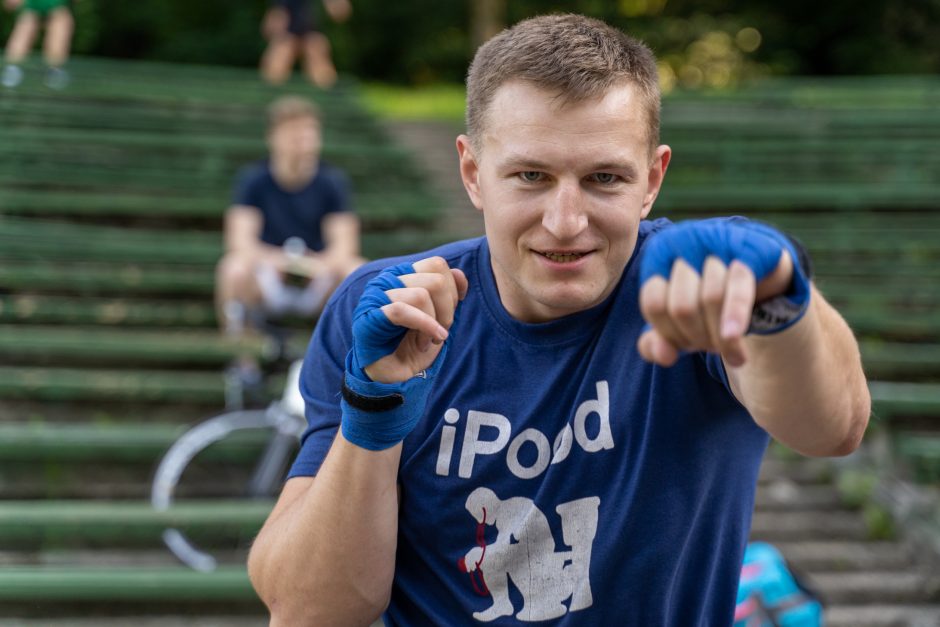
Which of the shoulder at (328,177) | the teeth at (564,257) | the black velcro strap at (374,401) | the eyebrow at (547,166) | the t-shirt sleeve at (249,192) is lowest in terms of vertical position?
the t-shirt sleeve at (249,192)

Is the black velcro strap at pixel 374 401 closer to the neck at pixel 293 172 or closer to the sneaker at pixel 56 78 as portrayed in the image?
the neck at pixel 293 172

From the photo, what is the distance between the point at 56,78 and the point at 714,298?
1004 centimetres

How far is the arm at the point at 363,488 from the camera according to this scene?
1515 millimetres

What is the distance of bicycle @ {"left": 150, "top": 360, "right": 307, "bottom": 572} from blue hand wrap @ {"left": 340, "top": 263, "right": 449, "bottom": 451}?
2870 millimetres

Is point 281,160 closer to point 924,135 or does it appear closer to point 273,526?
point 273,526

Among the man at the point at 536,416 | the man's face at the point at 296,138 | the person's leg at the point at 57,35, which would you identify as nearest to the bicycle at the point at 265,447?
the man's face at the point at 296,138

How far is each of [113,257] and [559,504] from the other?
5.86 m

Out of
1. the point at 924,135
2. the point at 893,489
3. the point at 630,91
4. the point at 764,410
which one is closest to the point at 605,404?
the point at 764,410

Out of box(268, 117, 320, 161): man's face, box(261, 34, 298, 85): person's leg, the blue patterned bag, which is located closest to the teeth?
the blue patterned bag

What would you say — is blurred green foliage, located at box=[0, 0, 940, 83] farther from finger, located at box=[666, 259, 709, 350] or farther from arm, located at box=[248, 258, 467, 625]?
finger, located at box=[666, 259, 709, 350]

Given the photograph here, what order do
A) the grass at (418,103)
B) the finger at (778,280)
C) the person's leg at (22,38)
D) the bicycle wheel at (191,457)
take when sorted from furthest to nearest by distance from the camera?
1. the grass at (418,103)
2. the person's leg at (22,38)
3. the bicycle wheel at (191,457)
4. the finger at (778,280)

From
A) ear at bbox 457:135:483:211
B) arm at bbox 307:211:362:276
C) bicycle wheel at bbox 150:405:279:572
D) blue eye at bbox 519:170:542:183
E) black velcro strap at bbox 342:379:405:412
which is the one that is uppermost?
blue eye at bbox 519:170:542:183

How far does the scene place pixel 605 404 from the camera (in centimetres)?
169

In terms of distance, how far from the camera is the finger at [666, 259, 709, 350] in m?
1.15
